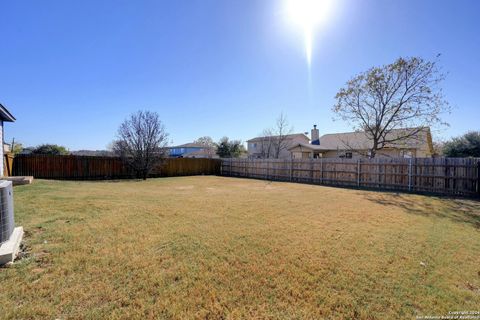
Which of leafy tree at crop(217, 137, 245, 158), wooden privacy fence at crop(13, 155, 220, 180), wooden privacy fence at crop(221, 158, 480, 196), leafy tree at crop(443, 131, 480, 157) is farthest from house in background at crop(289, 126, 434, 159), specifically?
wooden privacy fence at crop(13, 155, 220, 180)

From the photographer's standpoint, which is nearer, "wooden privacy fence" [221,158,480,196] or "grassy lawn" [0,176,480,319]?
"grassy lawn" [0,176,480,319]

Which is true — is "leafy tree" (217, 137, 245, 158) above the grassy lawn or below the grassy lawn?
above

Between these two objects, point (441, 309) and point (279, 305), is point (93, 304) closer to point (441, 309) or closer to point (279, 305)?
point (279, 305)

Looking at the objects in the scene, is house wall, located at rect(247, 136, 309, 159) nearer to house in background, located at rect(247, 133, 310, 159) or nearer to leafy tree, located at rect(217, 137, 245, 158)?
house in background, located at rect(247, 133, 310, 159)

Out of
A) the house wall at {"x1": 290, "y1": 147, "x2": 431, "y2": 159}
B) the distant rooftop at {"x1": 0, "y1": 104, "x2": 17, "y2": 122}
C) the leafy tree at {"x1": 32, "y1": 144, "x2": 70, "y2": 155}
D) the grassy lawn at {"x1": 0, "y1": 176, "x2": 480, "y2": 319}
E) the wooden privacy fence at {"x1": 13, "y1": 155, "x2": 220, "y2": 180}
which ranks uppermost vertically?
the distant rooftop at {"x1": 0, "y1": 104, "x2": 17, "y2": 122}

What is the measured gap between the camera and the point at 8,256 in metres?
2.95

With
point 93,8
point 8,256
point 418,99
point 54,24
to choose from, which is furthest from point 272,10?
point 418,99

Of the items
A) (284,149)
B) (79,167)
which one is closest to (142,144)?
(79,167)

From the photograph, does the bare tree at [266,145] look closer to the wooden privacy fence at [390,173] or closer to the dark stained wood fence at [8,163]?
the wooden privacy fence at [390,173]

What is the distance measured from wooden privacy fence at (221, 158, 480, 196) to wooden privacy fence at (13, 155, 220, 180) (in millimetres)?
9337

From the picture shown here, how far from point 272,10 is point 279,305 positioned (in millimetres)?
9764

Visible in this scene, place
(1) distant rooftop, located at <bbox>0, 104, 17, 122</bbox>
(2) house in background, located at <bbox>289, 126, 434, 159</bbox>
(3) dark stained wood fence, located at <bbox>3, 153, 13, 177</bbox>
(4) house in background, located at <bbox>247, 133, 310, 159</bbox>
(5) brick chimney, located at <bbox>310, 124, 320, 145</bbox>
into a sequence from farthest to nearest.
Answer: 1. (4) house in background, located at <bbox>247, 133, 310, 159</bbox>
2. (5) brick chimney, located at <bbox>310, 124, 320, 145</bbox>
3. (2) house in background, located at <bbox>289, 126, 434, 159</bbox>
4. (3) dark stained wood fence, located at <bbox>3, 153, 13, 177</bbox>
5. (1) distant rooftop, located at <bbox>0, 104, 17, 122</bbox>

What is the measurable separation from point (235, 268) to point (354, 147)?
25039mm

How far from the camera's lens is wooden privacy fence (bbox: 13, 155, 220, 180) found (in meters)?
14.5
